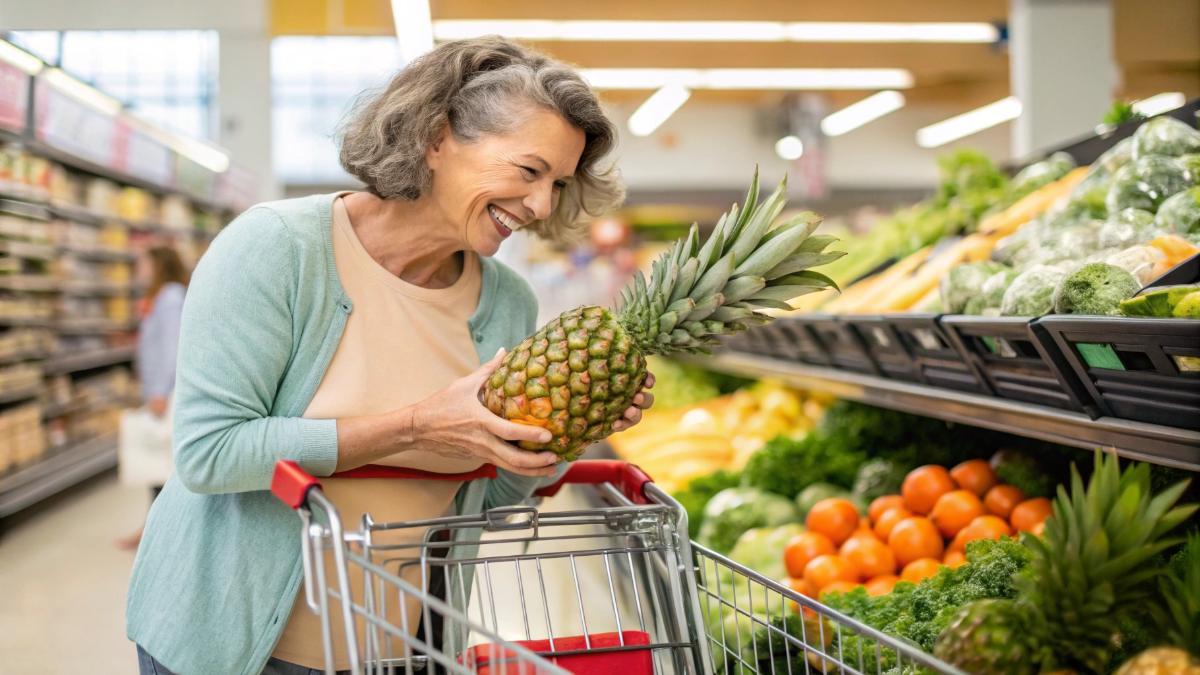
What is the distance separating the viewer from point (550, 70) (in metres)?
1.82

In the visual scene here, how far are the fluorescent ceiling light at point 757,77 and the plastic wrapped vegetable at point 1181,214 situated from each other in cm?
1011

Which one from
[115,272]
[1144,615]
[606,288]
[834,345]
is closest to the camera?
[1144,615]

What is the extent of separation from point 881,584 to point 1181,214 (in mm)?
1066

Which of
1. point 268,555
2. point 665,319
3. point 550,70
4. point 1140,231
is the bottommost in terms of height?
point 268,555

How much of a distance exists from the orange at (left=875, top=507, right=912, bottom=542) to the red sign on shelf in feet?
21.5

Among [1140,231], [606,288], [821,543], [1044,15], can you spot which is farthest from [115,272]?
[1140,231]

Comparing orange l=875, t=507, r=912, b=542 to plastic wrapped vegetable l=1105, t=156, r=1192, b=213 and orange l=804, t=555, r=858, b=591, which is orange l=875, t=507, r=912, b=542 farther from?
plastic wrapped vegetable l=1105, t=156, r=1192, b=213

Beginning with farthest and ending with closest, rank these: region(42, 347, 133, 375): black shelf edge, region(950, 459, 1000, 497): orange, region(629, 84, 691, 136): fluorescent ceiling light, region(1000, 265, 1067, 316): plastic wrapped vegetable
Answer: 1. region(629, 84, 691, 136): fluorescent ceiling light
2. region(42, 347, 133, 375): black shelf edge
3. region(950, 459, 1000, 497): orange
4. region(1000, 265, 1067, 316): plastic wrapped vegetable

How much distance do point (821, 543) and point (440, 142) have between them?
1590 mm

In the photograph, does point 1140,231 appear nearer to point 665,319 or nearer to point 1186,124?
point 1186,124

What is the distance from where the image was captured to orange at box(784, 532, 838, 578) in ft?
9.10

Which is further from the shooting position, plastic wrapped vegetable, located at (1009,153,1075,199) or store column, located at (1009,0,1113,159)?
store column, located at (1009,0,1113,159)

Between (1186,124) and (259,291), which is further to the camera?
(1186,124)

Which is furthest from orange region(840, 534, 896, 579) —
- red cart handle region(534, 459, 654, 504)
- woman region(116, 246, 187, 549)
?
woman region(116, 246, 187, 549)
